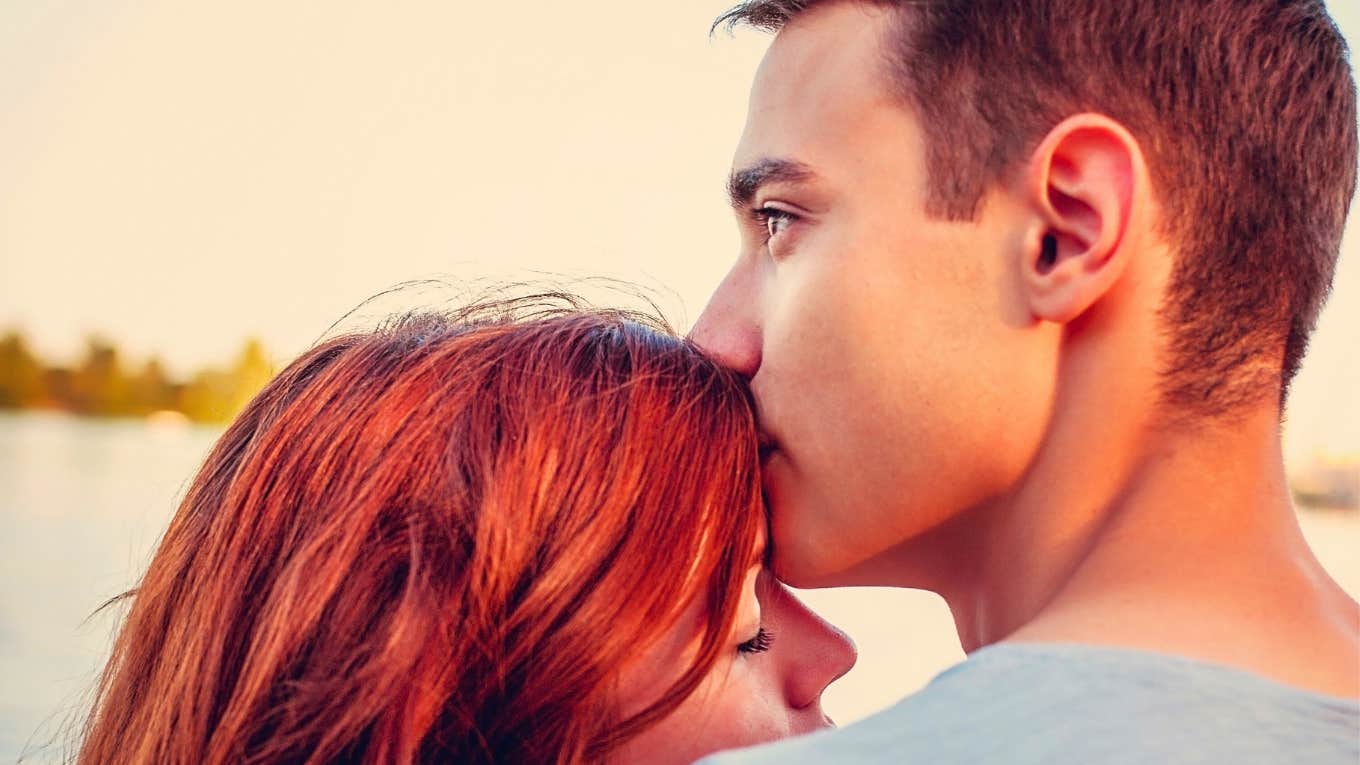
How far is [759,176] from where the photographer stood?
154cm

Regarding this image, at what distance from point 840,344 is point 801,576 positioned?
34 cm

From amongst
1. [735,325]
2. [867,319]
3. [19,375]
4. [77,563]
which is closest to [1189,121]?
[867,319]

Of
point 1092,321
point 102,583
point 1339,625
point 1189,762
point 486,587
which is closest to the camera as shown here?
point 1189,762

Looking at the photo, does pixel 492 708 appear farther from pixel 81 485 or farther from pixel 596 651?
pixel 81 485

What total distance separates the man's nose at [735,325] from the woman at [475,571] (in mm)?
27

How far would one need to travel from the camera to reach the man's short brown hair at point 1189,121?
4.54 ft

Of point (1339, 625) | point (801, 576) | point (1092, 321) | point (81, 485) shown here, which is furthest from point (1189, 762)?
point (81, 485)

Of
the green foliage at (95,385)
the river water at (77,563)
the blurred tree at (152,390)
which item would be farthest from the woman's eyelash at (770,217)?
the blurred tree at (152,390)

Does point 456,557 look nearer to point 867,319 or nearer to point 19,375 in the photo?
point 867,319

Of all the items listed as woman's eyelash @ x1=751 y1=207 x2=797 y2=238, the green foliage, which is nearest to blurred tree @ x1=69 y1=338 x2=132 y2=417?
the green foliage

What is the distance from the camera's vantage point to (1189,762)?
101 centimetres

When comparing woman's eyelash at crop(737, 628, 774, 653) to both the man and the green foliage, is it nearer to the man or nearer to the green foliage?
the man

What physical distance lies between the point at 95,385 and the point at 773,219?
627cm

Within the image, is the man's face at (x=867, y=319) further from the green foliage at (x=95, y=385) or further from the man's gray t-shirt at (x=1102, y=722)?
the green foliage at (x=95, y=385)
